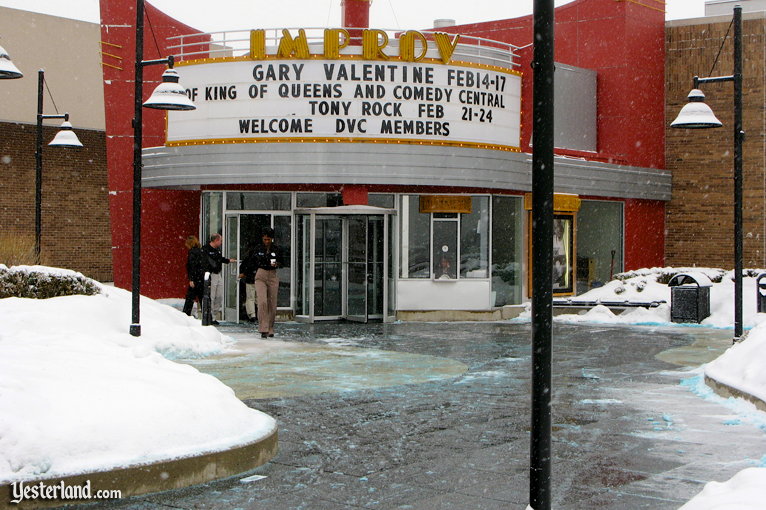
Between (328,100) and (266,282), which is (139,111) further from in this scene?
(328,100)

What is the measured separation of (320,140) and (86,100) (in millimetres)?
18844

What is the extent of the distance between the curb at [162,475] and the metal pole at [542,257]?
121 inches

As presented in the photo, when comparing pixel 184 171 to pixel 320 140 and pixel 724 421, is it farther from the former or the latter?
pixel 724 421

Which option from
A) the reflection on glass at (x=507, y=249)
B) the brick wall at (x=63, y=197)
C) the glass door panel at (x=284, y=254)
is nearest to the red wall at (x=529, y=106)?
the reflection on glass at (x=507, y=249)

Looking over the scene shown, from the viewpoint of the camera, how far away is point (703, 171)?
1208 inches

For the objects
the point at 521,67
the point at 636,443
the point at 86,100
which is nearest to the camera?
the point at 636,443

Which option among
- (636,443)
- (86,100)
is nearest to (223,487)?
(636,443)

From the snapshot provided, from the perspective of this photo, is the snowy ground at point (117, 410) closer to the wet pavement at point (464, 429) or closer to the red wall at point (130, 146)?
the wet pavement at point (464, 429)

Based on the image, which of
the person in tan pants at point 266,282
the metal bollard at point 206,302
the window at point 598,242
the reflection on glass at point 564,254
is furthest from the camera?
the window at point 598,242

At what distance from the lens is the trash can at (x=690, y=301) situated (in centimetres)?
2325

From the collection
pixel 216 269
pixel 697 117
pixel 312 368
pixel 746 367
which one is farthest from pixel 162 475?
pixel 216 269

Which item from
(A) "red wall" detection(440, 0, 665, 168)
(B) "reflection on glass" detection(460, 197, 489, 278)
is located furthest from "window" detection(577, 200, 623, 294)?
(B) "reflection on glass" detection(460, 197, 489, 278)

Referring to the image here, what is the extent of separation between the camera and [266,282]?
19594mm

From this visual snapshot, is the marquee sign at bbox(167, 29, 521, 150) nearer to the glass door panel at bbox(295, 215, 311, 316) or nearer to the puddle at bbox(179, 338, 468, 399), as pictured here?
the glass door panel at bbox(295, 215, 311, 316)
